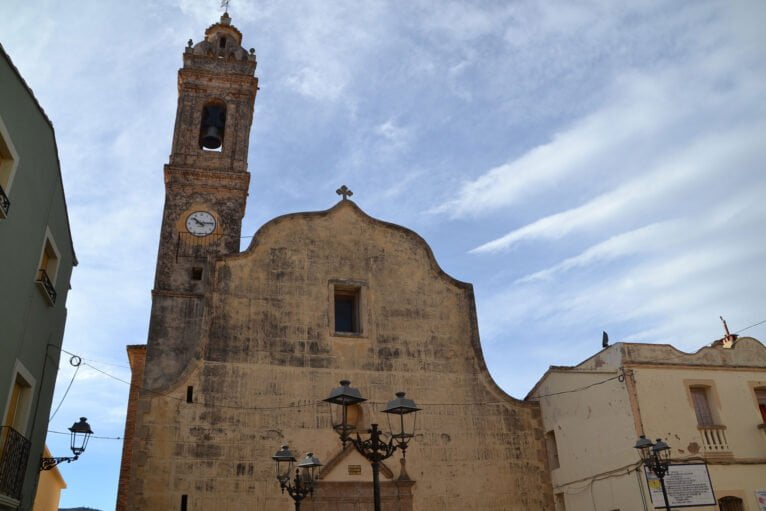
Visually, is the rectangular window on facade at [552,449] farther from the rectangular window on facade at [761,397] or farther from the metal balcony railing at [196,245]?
the metal balcony railing at [196,245]

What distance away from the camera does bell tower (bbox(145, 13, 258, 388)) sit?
63.6ft

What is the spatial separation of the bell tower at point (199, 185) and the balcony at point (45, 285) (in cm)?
573

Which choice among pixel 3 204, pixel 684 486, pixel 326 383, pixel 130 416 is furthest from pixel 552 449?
pixel 3 204

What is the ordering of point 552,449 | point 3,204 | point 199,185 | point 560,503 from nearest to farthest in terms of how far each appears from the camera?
point 3,204
point 560,503
point 552,449
point 199,185

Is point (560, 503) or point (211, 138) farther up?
point (211, 138)

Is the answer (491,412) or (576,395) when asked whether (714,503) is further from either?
(491,412)

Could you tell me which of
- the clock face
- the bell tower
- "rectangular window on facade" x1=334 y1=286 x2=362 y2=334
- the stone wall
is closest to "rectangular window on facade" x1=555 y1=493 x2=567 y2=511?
the stone wall

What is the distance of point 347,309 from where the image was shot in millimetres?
18125

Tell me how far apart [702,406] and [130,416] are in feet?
50.5

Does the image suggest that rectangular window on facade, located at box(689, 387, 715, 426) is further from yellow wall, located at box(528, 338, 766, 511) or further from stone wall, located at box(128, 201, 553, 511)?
stone wall, located at box(128, 201, 553, 511)

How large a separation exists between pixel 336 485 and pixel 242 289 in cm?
542

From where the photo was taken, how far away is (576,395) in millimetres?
17375

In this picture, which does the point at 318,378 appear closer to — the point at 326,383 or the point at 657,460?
the point at 326,383

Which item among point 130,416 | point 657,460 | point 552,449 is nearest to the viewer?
point 657,460
